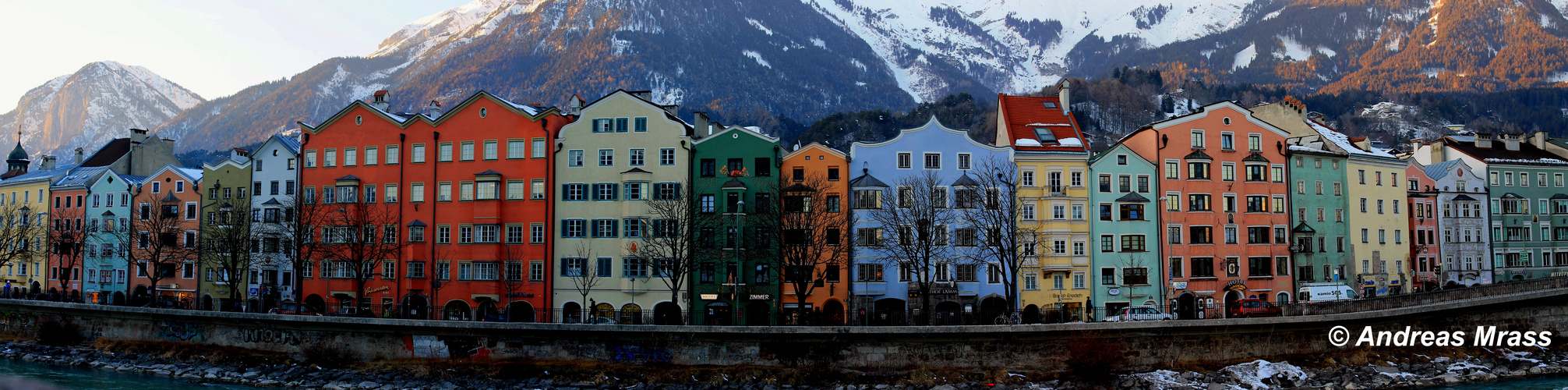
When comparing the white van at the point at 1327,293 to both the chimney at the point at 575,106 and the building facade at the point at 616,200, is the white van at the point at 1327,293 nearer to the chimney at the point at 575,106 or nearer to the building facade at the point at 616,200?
the building facade at the point at 616,200

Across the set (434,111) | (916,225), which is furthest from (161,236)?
(916,225)

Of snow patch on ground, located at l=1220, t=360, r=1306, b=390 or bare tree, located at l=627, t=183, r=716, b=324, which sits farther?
bare tree, located at l=627, t=183, r=716, b=324

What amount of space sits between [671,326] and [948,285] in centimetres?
1698

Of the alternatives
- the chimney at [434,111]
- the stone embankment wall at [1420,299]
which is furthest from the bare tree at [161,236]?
the stone embankment wall at [1420,299]

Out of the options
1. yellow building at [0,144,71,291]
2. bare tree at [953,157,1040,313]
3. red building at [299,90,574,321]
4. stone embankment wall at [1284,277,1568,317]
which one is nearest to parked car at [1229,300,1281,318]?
stone embankment wall at [1284,277,1568,317]

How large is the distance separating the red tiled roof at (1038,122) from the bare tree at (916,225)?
6195 mm

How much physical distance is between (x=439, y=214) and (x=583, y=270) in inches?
409

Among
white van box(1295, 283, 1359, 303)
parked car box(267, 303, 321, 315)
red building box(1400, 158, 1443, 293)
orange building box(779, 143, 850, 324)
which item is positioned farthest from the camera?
red building box(1400, 158, 1443, 293)

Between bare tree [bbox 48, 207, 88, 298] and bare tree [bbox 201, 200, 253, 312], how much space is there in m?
10.3

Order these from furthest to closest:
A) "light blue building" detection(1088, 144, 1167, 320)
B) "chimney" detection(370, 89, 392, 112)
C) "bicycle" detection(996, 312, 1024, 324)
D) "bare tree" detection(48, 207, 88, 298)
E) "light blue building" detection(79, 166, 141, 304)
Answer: "light blue building" detection(79, 166, 141, 304), "bare tree" detection(48, 207, 88, 298), "chimney" detection(370, 89, 392, 112), "light blue building" detection(1088, 144, 1167, 320), "bicycle" detection(996, 312, 1024, 324)

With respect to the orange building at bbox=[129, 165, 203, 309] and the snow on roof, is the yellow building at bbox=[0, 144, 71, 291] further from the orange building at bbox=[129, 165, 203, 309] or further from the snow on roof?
the snow on roof

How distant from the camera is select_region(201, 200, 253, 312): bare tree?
5662 cm

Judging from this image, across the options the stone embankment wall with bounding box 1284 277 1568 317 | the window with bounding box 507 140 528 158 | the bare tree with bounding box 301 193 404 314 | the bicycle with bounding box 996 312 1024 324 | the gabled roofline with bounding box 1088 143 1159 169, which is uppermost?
the window with bounding box 507 140 528 158

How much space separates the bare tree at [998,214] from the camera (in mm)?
48375
